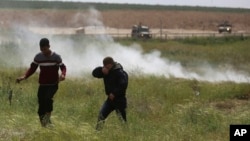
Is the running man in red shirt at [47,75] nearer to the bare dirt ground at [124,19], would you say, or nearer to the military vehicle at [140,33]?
the military vehicle at [140,33]

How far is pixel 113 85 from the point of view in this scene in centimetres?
991

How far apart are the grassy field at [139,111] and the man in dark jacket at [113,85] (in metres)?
0.26

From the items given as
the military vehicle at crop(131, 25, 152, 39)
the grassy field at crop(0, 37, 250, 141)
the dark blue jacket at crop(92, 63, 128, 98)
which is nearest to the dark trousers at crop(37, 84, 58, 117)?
the grassy field at crop(0, 37, 250, 141)

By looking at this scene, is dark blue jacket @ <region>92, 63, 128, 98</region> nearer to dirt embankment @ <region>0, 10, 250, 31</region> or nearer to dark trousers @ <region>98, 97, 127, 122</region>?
dark trousers @ <region>98, 97, 127, 122</region>

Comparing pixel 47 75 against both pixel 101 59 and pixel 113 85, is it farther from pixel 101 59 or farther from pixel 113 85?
pixel 101 59

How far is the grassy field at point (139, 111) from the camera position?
9077mm

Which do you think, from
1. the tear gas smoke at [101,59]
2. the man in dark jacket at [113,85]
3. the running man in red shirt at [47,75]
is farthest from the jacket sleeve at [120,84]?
the tear gas smoke at [101,59]

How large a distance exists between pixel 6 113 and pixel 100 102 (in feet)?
9.89

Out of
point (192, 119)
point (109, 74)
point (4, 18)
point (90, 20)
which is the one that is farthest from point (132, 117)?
point (4, 18)

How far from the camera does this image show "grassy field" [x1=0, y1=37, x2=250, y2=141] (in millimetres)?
9077

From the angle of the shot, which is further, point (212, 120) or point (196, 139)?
point (212, 120)

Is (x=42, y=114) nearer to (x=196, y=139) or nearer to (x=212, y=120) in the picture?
(x=196, y=139)

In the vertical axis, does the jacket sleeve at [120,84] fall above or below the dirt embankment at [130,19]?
below

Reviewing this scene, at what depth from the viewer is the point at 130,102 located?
1373 cm
